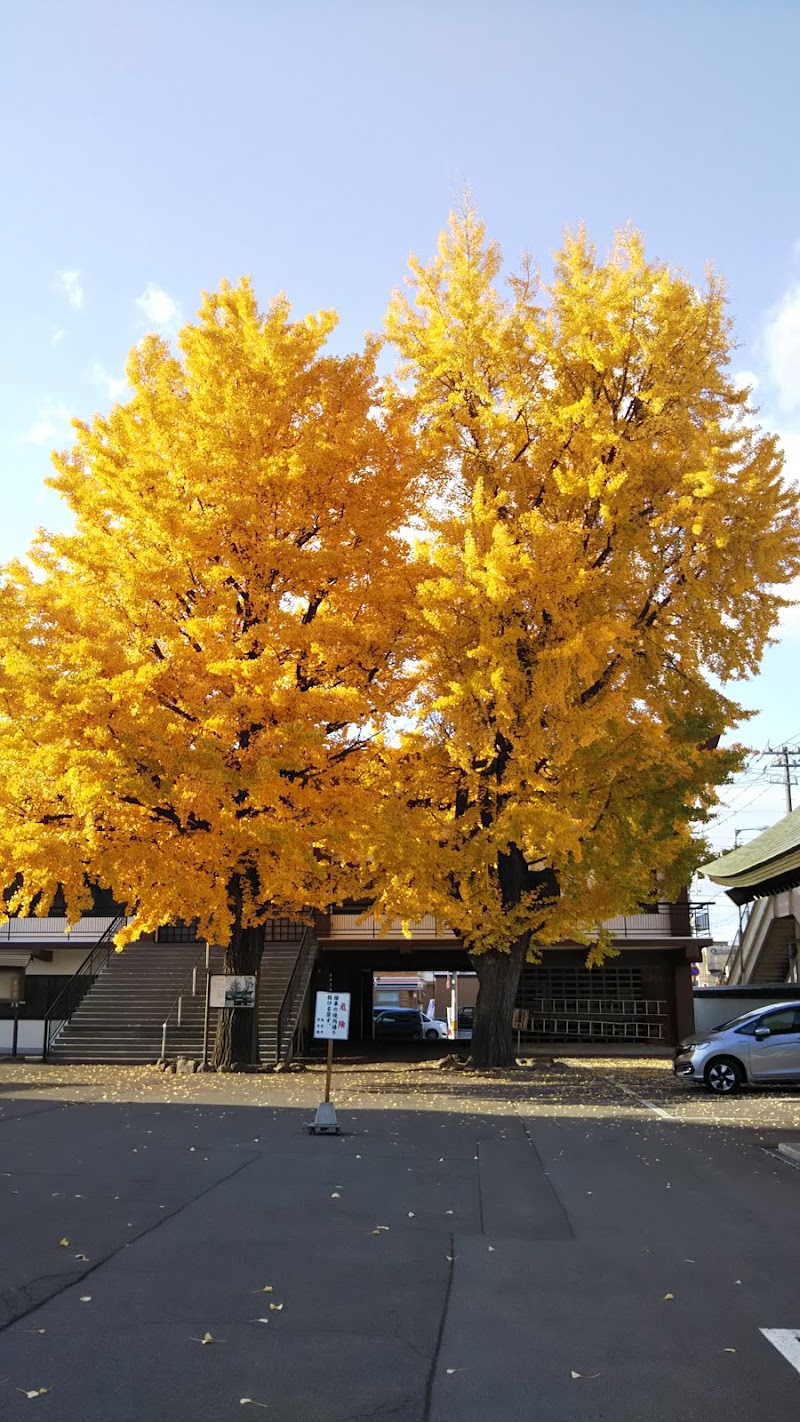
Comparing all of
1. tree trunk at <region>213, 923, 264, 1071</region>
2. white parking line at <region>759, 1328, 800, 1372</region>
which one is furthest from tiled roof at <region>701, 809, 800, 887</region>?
white parking line at <region>759, 1328, 800, 1372</region>

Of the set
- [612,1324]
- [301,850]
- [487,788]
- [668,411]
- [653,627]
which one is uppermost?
[668,411]

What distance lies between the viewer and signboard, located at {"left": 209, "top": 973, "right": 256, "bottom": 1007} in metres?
20.4

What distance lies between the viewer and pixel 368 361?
1955 cm

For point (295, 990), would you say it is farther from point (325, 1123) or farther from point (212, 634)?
point (325, 1123)

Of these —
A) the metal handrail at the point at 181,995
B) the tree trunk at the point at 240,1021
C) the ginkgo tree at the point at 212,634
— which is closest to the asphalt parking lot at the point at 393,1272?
the ginkgo tree at the point at 212,634

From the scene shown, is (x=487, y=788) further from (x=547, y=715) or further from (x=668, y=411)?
(x=668, y=411)

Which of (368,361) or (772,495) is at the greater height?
(368,361)

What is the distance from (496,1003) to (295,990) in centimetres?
668

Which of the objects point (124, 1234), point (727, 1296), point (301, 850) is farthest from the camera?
point (301, 850)

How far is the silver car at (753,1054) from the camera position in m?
19.0

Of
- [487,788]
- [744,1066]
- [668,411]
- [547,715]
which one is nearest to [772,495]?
[668,411]

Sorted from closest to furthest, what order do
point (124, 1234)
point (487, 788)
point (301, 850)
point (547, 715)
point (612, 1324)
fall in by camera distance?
point (612, 1324) → point (124, 1234) → point (301, 850) → point (547, 715) → point (487, 788)

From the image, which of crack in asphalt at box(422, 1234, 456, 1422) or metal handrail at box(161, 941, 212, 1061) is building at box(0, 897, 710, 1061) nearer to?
metal handrail at box(161, 941, 212, 1061)

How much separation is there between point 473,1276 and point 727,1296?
1.38 m
